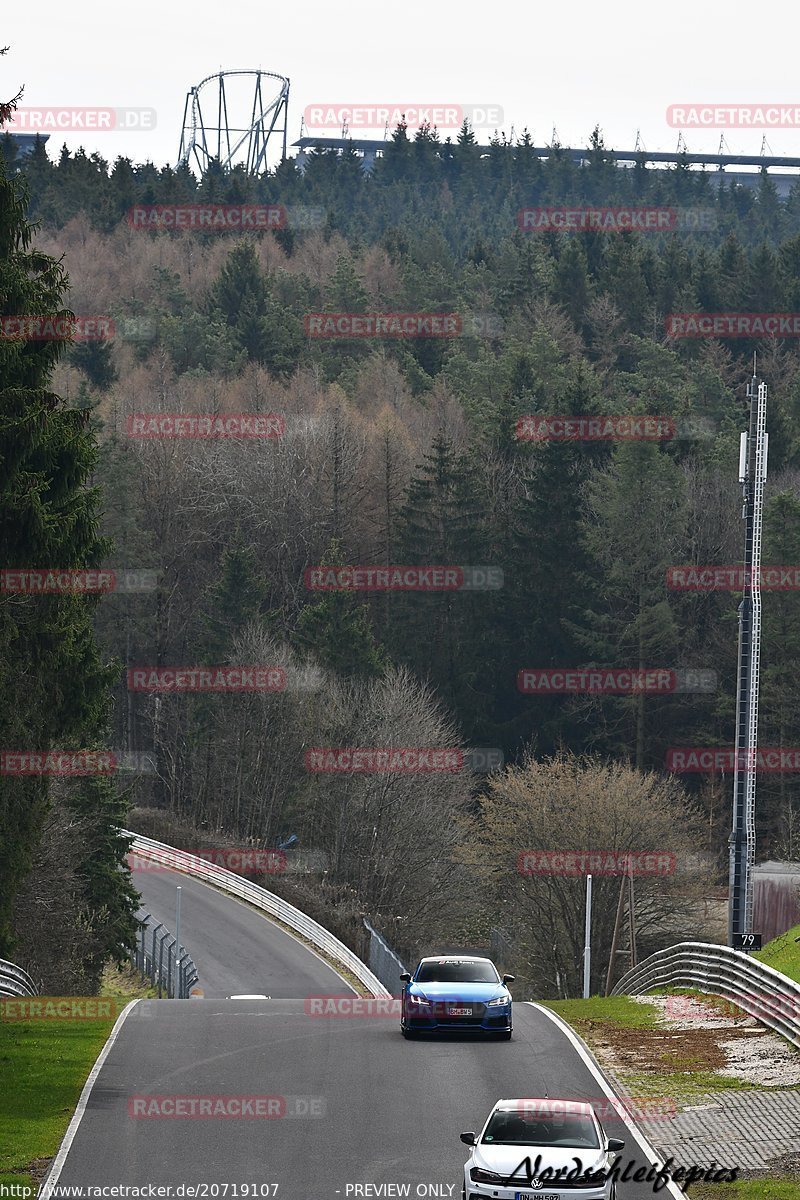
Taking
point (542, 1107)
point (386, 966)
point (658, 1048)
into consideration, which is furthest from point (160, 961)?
point (542, 1107)

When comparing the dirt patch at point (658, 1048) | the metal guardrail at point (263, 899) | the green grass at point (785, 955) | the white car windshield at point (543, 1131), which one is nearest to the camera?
the white car windshield at point (543, 1131)

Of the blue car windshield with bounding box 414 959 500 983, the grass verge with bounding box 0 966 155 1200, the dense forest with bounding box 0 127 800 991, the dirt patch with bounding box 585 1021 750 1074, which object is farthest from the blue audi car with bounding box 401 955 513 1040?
A: the dense forest with bounding box 0 127 800 991

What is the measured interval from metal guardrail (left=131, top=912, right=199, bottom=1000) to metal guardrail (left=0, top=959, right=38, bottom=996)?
48.7ft

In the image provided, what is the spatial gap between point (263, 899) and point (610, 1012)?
115 ft

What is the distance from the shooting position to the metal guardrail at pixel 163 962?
4828 centimetres

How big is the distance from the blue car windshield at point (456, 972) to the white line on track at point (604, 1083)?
1504mm

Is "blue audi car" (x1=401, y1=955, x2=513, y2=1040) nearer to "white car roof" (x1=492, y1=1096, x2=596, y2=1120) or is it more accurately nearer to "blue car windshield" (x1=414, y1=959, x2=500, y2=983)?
"blue car windshield" (x1=414, y1=959, x2=500, y2=983)

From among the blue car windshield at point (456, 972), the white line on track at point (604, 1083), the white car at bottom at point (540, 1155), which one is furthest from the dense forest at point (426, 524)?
the white car at bottom at point (540, 1155)

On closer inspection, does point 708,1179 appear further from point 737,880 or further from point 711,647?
point 711,647

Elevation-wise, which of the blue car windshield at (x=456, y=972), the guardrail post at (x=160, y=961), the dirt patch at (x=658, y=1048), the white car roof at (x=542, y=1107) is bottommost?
the guardrail post at (x=160, y=961)

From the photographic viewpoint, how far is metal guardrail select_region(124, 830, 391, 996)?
53531 millimetres

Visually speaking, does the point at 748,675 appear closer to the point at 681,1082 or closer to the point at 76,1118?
the point at 681,1082

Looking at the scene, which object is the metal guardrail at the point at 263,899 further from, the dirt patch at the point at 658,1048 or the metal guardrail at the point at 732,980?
the dirt patch at the point at 658,1048

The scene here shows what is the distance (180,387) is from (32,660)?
79086 millimetres
